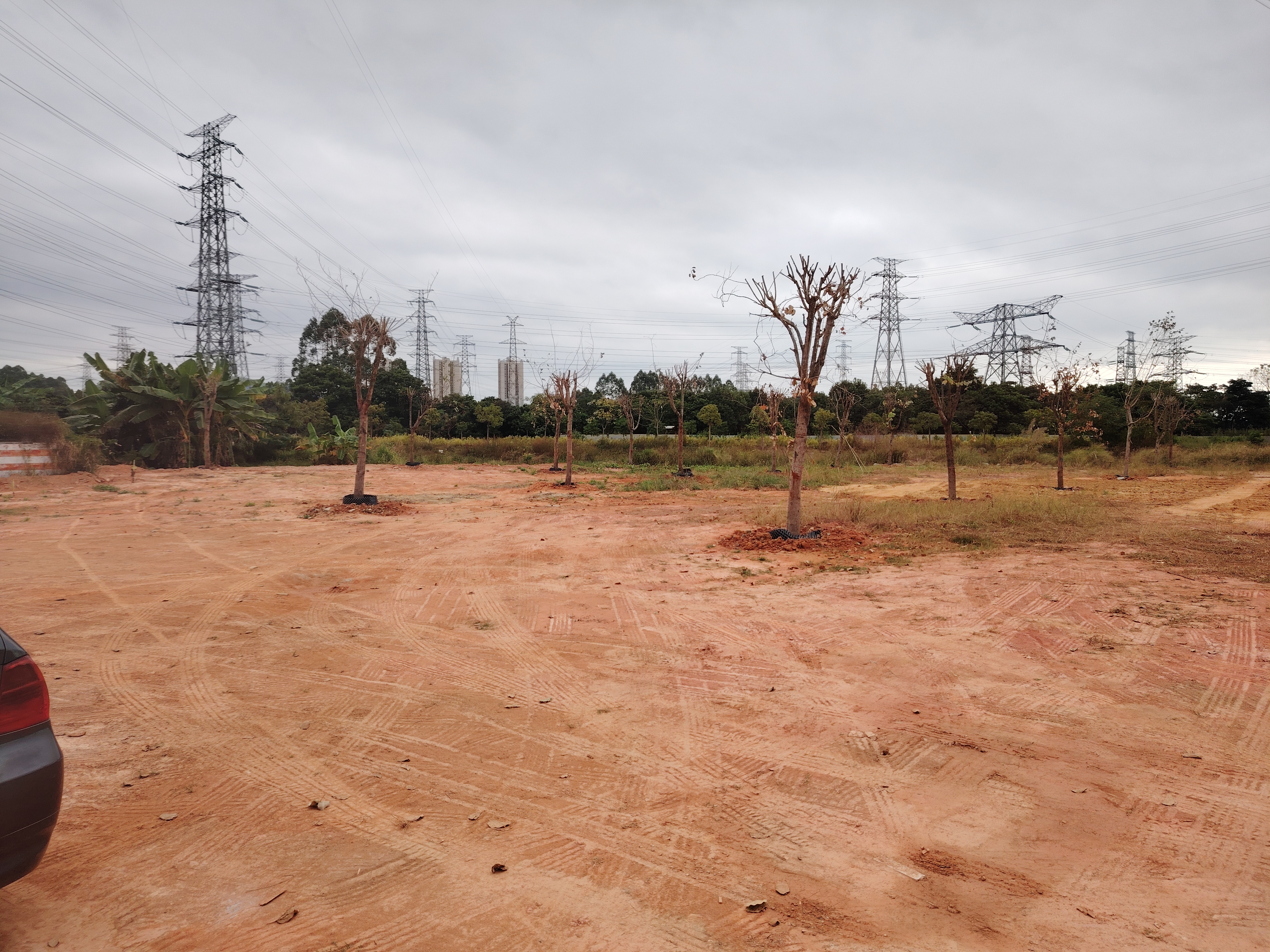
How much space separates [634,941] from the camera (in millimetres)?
2514

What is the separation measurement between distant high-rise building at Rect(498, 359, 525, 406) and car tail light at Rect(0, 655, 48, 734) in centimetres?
7578

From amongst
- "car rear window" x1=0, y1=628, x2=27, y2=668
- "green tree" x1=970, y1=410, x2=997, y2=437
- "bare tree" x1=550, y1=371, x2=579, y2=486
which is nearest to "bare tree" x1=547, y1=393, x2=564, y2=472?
"bare tree" x1=550, y1=371, x2=579, y2=486

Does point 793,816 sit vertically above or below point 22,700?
below

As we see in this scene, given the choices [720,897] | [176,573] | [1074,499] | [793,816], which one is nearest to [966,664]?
[793,816]

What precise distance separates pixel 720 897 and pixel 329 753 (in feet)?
8.43

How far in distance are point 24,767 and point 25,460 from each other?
2519 cm

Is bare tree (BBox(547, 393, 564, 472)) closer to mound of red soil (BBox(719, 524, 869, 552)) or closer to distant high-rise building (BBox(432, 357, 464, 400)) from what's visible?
mound of red soil (BBox(719, 524, 869, 552))

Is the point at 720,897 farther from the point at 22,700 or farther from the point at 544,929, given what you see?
the point at 22,700

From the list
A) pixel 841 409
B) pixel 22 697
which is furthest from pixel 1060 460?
pixel 841 409

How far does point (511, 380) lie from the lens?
80.9 m

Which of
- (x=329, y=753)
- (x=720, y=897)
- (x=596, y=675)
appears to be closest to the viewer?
(x=720, y=897)

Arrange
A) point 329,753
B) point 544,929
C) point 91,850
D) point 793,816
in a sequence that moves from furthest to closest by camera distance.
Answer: point 329,753 → point 793,816 → point 91,850 → point 544,929

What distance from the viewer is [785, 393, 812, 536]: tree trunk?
10.6 meters

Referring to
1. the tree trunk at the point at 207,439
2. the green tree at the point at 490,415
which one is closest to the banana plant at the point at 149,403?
the tree trunk at the point at 207,439
